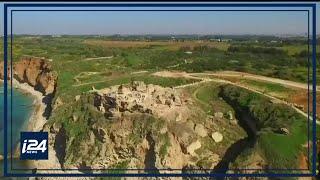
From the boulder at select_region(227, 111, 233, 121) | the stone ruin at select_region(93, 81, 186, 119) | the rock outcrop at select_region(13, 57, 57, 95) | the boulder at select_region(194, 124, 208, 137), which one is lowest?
the boulder at select_region(194, 124, 208, 137)

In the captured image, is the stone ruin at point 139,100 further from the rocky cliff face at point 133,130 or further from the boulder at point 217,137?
the boulder at point 217,137

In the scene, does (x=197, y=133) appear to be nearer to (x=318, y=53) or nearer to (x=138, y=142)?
(x=138, y=142)

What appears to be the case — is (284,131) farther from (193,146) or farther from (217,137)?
(193,146)

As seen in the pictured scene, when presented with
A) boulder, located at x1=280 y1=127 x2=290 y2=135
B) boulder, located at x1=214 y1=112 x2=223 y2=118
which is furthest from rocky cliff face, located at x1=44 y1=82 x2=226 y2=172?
boulder, located at x1=280 y1=127 x2=290 y2=135

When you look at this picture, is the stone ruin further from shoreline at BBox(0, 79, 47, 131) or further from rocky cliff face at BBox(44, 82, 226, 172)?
shoreline at BBox(0, 79, 47, 131)

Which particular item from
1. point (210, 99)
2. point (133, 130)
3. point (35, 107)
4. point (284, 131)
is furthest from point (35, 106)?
point (284, 131)

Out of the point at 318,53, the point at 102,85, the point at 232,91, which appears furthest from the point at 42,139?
the point at 318,53

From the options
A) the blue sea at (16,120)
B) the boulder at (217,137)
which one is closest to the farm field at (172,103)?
the boulder at (217,137)

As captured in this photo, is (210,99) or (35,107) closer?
(210,99)
